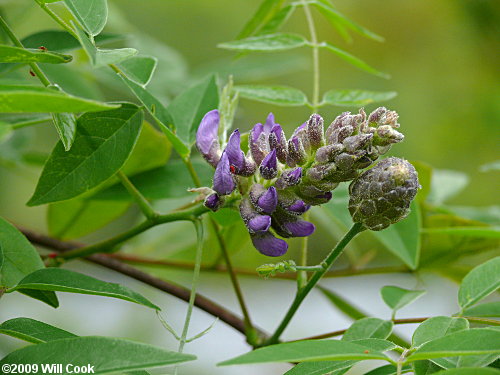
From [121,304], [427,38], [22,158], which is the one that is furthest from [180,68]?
[427,38]

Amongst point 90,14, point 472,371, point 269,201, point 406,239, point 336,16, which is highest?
point 336,16

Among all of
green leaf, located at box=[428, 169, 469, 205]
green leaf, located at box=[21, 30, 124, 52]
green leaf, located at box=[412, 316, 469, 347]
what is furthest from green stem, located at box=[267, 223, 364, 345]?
green leaf, located at box=[428, 169, 469, 205]

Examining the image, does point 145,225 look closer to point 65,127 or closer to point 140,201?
point 140,201

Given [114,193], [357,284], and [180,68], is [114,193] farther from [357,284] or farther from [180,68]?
[357,284]

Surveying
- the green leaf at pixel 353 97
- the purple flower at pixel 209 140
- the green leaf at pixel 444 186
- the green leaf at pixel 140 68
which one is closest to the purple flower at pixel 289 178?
the purple flower at pixel 209 140

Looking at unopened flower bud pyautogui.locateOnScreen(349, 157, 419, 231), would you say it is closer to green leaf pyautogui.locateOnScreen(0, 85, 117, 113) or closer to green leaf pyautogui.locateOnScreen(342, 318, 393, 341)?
green leaf pyautogui.locateOnScreen(342, 318, 393, 341)

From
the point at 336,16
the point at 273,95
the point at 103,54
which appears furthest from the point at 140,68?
the point at 336,16

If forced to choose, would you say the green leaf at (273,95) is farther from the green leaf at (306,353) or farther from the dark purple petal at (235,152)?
the green leaf at (306,353)

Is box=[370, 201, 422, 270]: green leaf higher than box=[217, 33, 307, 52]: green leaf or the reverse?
the reverse
